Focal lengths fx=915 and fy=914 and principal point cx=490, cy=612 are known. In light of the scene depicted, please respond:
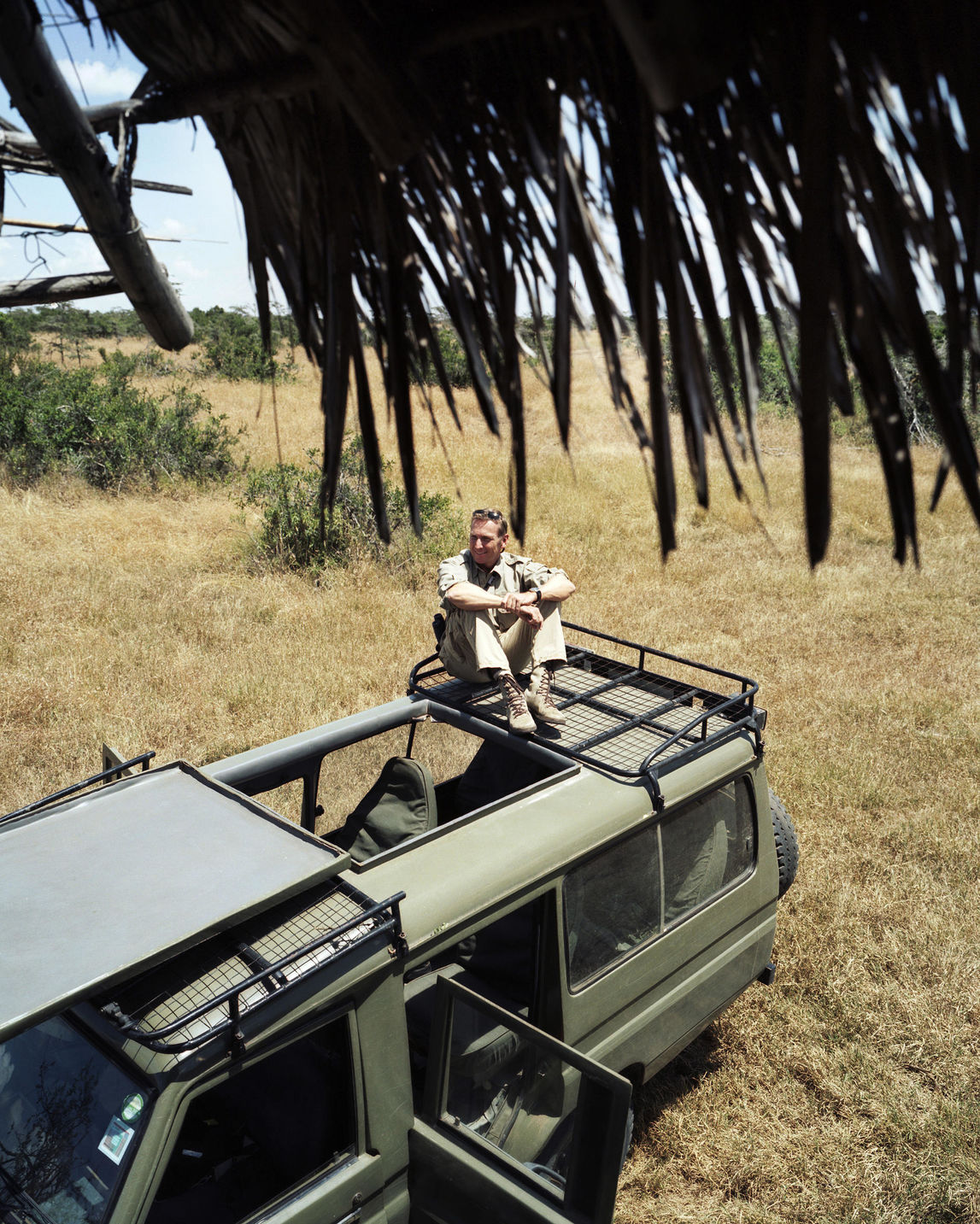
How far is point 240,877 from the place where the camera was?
267cm

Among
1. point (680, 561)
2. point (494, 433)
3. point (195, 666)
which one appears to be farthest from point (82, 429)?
point (494, 433)

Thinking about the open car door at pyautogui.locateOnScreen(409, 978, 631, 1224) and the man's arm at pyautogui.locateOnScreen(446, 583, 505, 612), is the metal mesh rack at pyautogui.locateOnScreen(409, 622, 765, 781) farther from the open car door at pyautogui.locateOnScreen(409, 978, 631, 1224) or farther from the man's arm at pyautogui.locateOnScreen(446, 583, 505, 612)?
the open car door at pyautogui.locateOnScreen(409, 978, 631, 1224)

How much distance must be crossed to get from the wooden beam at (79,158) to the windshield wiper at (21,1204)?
2.18 meters

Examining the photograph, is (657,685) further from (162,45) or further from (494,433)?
(162,45)

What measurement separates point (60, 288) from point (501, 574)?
9.55 feet

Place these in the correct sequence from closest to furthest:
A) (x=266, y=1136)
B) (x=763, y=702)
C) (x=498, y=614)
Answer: (x=266, y=1136)
(x=498, y=614)
(x=763, y=702)

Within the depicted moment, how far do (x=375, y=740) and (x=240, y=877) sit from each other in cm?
174

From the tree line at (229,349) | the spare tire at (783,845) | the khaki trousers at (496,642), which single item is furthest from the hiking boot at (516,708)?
the tree line at (229,349)

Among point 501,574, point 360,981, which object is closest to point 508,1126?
point 360,981

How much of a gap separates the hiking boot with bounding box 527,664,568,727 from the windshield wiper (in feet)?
8.36

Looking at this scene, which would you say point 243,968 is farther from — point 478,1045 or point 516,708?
point 516,708

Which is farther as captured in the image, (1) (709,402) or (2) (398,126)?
(1) (709,402)

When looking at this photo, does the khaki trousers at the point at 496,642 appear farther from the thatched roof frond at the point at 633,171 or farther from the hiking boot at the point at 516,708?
the thatched roof frond at the point at 633,171

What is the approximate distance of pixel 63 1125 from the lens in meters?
2.38
